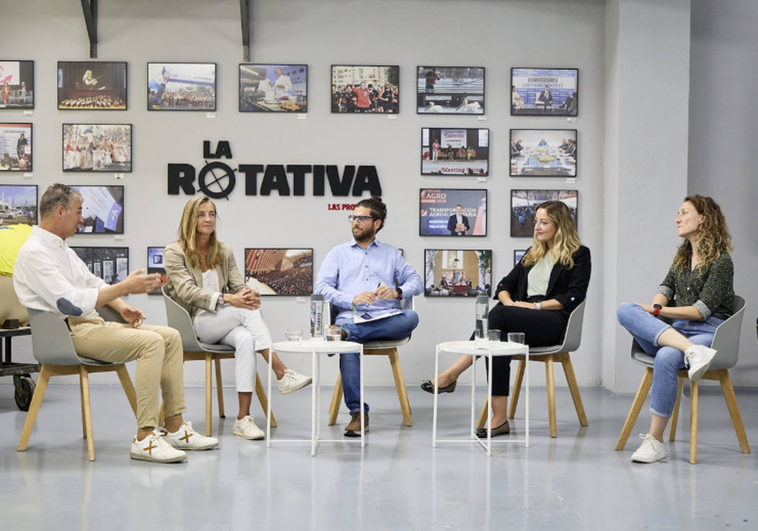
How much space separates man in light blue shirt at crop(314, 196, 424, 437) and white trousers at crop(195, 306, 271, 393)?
45 cm

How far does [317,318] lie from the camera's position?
400 cm

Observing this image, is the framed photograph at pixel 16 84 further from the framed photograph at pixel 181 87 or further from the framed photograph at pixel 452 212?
the framed photograph at pixel 452 212

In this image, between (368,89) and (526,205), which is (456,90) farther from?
(526,205)

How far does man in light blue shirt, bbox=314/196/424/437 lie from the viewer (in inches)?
175

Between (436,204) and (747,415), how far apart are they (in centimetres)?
250

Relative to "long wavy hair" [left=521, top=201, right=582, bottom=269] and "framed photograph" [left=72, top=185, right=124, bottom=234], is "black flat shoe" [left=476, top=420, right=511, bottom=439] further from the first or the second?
"framed photograph" [left=72, top=185, right=124, bottom=234]

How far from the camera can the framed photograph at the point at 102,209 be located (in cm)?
581

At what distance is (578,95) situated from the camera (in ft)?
19.5

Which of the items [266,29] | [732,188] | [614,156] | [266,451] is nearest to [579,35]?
[614,156]

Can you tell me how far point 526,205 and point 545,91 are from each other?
0.86 m

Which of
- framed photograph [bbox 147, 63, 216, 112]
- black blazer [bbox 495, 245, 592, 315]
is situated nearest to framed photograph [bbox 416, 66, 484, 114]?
framed photograph [bbox 147, 63, 216, 112]

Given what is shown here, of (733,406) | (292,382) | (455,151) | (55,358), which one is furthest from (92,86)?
(733,406)

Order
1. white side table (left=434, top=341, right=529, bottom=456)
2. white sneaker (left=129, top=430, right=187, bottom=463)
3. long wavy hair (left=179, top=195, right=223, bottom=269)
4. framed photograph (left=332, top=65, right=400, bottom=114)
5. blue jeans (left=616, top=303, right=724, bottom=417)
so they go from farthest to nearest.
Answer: framed photograph (left=332, top=65, right=400, bottom=114), long wavy hair (left=179, top=195, right=223, bottom=269), white side table (left=434, top=341, right=529, bottom=456), blue jeans (left=616, top=303, right=724, bottom=417), white sneaker (left=129, top=430, right=187, bottom=463)

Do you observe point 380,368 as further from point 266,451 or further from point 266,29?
point 266,29
